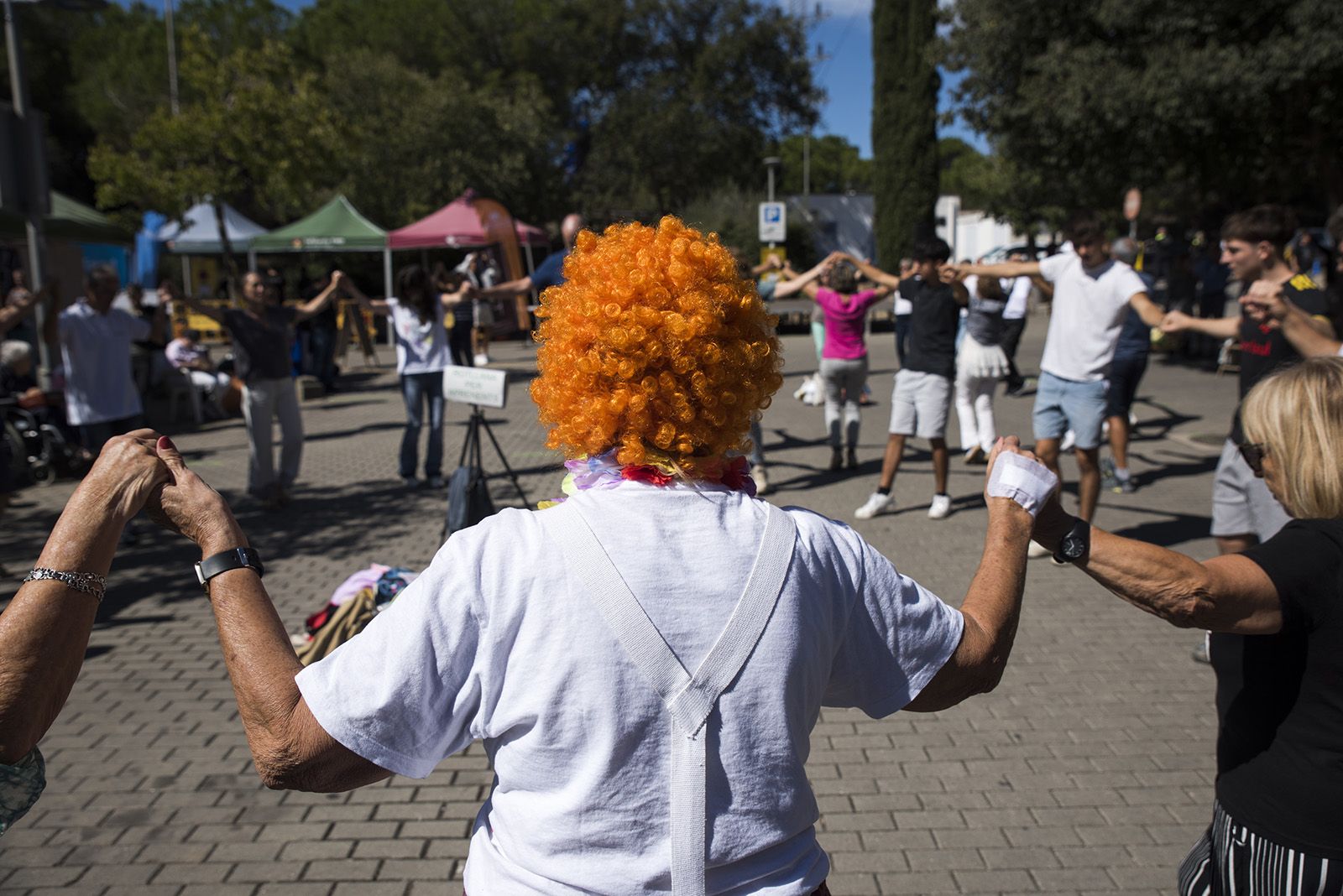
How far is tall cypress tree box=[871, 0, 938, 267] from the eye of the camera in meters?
22.9

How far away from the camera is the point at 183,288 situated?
2884 centimetres

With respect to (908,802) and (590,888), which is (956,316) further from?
(590,888)

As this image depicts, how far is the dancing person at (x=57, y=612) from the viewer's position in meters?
1.45

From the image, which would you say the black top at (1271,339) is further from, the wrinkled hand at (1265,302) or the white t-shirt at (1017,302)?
the white t-shirt at (1017,302)

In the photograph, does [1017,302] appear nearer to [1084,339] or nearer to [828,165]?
[1084,339]

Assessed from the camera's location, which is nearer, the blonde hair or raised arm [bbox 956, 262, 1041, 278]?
the blonde hair

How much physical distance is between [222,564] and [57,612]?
24 centimetres

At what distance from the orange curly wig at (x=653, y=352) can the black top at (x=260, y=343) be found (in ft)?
22.1

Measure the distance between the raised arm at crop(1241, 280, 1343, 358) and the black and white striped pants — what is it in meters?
2.46

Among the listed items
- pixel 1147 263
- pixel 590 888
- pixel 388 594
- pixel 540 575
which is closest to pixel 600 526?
pixel 540 575

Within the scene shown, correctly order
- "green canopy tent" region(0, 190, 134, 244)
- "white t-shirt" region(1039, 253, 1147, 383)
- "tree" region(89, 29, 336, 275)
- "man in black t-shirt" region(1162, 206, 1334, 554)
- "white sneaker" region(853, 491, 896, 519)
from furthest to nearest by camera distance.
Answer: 1. "tree" region(89, 29, 336, 275)
2. "green canopy tent" region(0, 190, 134, 244)
3. "white sneaker" region(853, 491, 896, 519)
4. "white t-shirt" region(1039, 253, 1147, 383)
5. "man in black t-shirt" region(1162, 206, 1334, 554)

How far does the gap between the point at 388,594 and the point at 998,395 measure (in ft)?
35.0

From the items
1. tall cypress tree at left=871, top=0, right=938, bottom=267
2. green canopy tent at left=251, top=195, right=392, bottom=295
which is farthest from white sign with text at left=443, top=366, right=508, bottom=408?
tall cypress tree at left=871, top=0, right=938, bottom=267

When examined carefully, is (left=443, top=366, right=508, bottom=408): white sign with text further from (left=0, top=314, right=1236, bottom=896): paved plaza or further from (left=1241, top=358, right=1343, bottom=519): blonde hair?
(left=1241, top=358, right=1343, bottom=519): blonde hair
